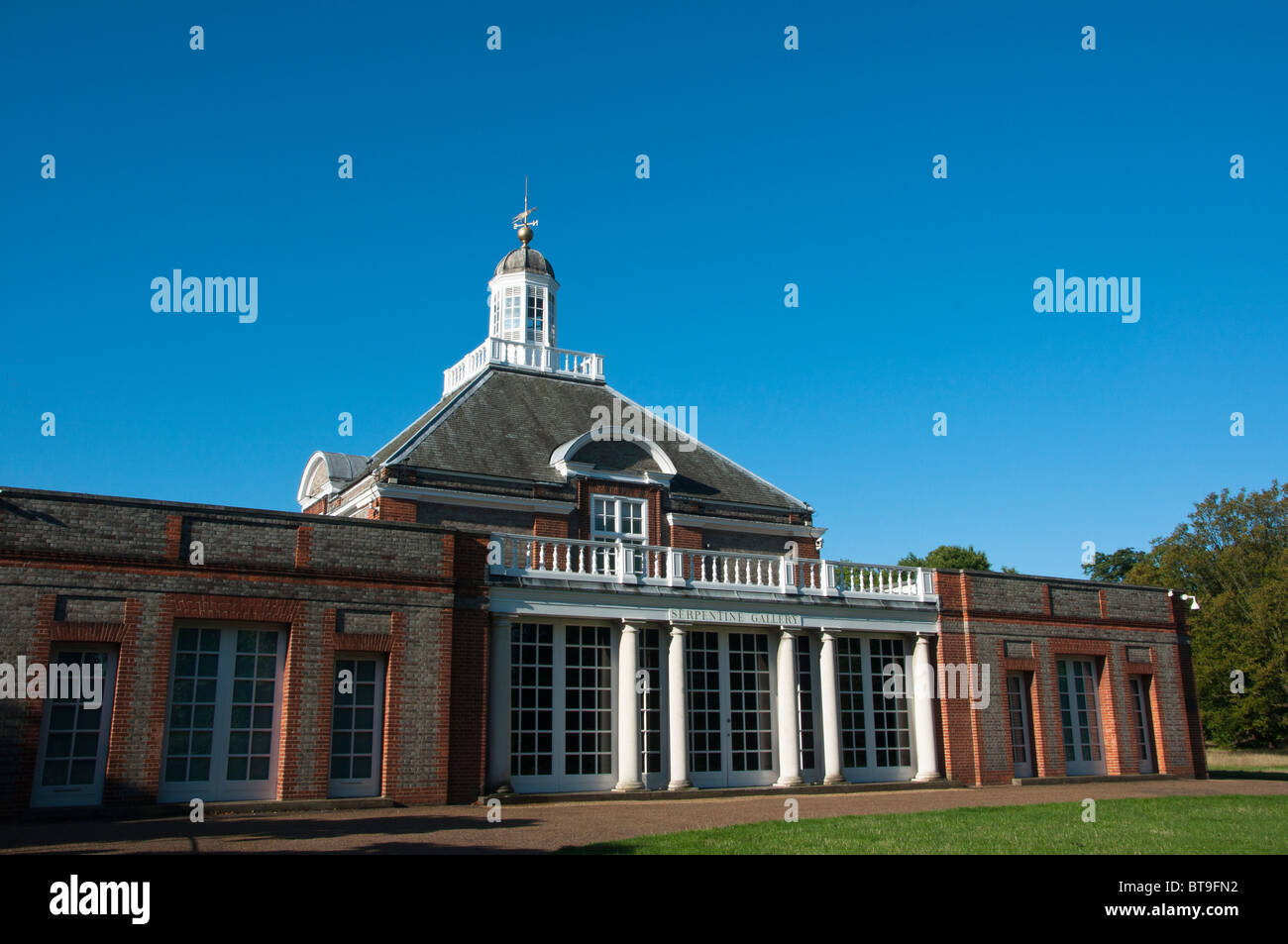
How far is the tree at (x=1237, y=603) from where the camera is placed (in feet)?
182

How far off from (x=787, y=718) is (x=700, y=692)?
77.6 inches

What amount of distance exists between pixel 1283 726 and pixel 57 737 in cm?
6004

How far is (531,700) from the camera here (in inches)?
801

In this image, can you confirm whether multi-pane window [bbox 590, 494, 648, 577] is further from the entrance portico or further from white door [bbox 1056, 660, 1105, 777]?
white door [bbox 1056, 660, 1105, 777]

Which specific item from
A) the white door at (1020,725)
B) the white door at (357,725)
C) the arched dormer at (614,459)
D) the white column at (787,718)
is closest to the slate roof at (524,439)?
the arched dormer at (614,459)

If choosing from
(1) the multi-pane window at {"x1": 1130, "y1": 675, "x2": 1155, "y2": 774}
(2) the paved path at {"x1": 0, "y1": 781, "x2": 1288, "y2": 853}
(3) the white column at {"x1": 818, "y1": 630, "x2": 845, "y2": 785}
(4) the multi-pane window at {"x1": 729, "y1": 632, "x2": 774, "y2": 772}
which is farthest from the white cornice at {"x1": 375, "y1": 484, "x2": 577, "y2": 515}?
(1) the multi-pane window at {"x1": 1130, "y1": 675, "x2": 1155, "y2": 774}

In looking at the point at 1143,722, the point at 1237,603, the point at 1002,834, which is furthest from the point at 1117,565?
the point at 1002,834

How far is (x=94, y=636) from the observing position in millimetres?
16141

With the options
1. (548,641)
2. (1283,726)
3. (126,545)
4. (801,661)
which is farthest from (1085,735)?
(1283,726)

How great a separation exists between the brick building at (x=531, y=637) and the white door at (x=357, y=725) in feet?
0.12

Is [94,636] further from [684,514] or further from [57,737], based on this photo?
[684,514]

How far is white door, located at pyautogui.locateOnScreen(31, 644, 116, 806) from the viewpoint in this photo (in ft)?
51.0

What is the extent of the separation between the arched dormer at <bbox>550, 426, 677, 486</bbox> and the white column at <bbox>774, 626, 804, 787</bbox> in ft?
21.2
